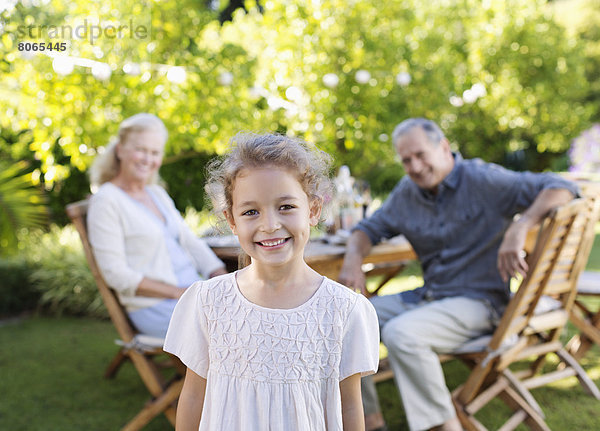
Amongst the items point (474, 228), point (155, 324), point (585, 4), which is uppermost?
point (585, 4)

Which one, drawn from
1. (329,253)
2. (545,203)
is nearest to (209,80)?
(329,253)

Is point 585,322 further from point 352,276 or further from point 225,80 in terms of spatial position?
point 225,80

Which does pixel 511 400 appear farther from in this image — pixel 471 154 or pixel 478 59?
pixel 471 154

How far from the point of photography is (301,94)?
6.17 metres

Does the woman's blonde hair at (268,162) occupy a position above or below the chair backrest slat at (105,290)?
above

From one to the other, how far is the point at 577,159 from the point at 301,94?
23.3ft

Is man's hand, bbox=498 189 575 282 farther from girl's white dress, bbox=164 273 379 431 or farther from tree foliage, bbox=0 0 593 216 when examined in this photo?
tree foliage, bbox=0 0 593 216

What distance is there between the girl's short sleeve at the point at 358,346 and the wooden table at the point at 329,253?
1.34 meters

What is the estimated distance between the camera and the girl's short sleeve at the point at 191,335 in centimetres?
155

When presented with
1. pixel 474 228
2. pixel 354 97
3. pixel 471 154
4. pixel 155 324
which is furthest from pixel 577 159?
pixel 155 324

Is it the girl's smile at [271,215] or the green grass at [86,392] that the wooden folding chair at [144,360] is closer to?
the green grass at [86,392]

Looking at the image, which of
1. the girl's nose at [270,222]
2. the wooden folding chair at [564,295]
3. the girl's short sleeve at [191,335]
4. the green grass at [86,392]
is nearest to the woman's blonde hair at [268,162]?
the girl's nose at [270,222]

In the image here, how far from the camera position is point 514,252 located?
8.70ft

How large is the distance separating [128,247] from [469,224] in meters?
1.77
